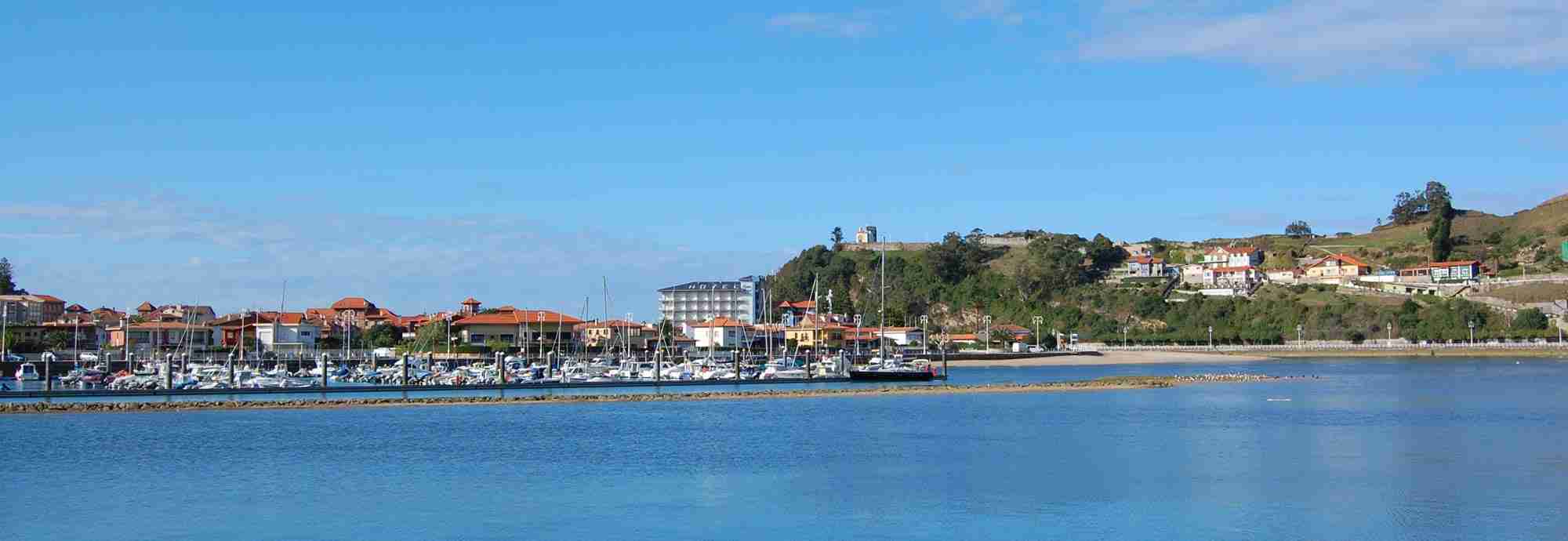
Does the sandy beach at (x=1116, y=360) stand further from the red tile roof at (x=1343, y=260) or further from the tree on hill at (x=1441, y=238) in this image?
the tree on hill at (x=1441, y=238)

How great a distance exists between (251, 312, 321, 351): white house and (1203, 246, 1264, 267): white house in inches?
3670

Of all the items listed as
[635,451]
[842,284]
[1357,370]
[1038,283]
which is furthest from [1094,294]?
[635,451]

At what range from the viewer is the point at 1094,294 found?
141 metres

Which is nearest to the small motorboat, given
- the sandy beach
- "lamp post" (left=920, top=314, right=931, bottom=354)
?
"lamp post" (left=920, top=314, right=931, bottom=354)

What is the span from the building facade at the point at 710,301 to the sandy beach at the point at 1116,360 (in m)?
48.3

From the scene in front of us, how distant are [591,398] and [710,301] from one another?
10164 cm

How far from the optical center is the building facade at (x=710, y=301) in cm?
15738

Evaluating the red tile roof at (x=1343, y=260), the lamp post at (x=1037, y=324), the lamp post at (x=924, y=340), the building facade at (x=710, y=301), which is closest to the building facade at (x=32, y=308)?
the building facade at (x=710, y=301)

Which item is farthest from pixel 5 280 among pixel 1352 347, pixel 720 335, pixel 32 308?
pixel 1352 347

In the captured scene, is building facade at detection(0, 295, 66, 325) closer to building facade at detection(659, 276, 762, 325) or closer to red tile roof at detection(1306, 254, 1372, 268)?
building facade at detection(659, 276, 762, 325)

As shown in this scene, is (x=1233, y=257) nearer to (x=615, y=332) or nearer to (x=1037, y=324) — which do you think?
(x=1037, y=324)

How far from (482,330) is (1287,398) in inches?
2530

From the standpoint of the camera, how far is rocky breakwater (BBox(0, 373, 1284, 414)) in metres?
49.6

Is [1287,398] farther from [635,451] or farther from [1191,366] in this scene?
[1191,366]
